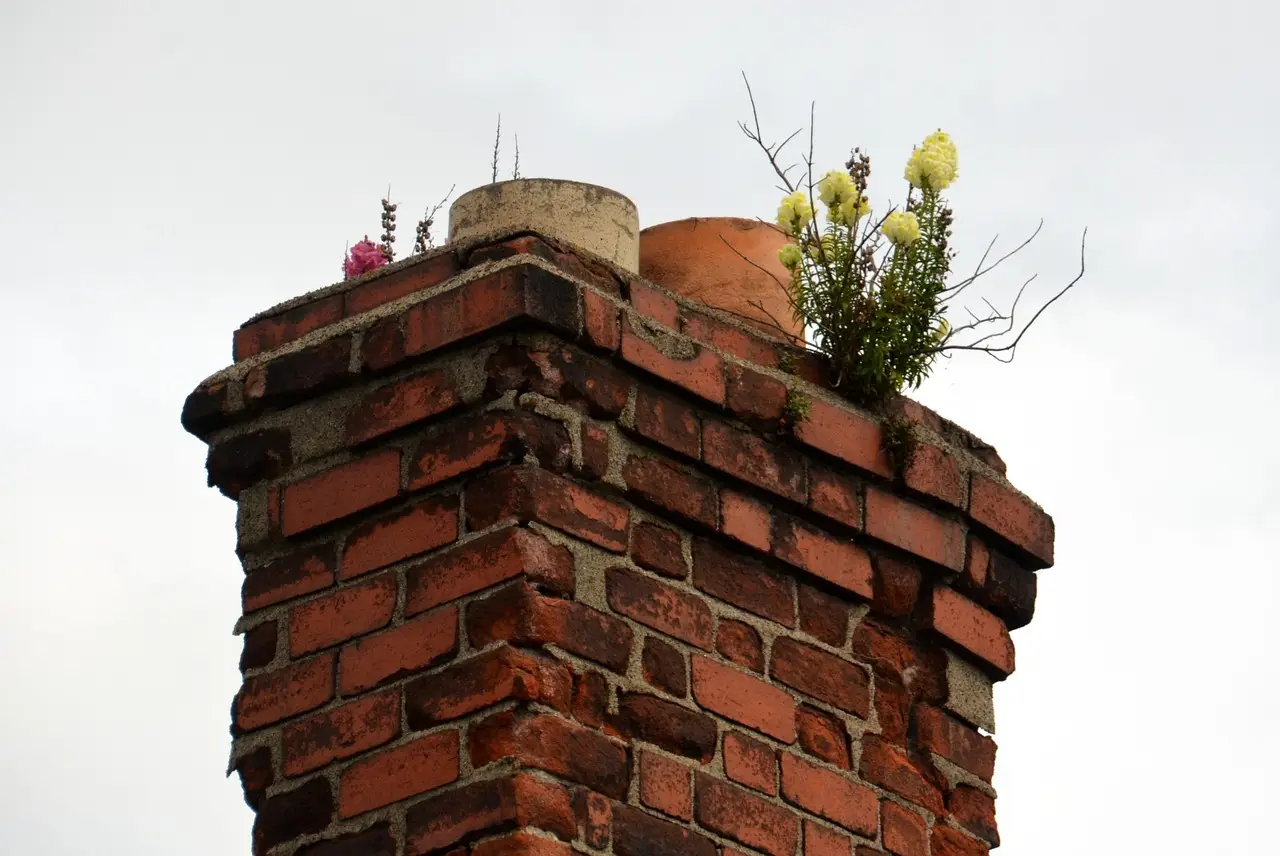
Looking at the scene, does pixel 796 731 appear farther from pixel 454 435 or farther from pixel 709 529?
pixel 454 435

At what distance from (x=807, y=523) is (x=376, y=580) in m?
0.66

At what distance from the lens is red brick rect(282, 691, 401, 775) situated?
304 centimetres

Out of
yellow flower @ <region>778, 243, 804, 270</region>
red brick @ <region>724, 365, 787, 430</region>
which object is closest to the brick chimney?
red brick @ <region>724, 365, 787, 430</region>

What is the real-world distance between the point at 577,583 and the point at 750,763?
1.19ft

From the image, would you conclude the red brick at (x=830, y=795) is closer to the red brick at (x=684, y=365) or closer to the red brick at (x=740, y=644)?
the red brick at (x=740, y=644)

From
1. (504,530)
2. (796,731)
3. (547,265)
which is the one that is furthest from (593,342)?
(796,731)

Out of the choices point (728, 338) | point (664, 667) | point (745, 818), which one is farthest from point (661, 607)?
point (728, 338)

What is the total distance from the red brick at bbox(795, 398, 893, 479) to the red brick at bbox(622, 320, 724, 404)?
0.15m

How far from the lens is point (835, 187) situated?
145 inches

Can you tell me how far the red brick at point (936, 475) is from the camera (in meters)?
3.55

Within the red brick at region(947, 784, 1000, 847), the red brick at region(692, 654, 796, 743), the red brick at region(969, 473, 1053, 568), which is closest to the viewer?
the red brick at region(692, 654, 796, 743)

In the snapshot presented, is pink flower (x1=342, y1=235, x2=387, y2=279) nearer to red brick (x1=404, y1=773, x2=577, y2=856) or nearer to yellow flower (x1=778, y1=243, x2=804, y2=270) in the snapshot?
yellow flower (x1=778, y1=243, x2=804, y2=270)

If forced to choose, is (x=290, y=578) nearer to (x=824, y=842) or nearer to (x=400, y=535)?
(x=400, y=535)

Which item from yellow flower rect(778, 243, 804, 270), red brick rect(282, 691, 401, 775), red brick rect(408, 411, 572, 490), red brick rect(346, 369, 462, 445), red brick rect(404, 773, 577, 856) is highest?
yellow flower rect(778, 243, 804, 270)
